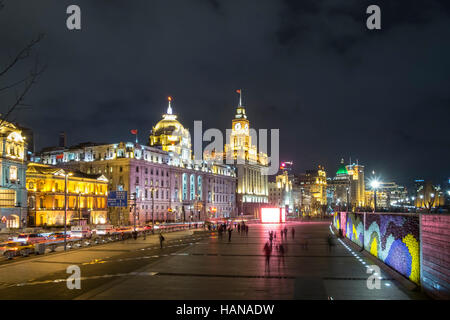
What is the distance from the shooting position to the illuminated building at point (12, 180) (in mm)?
60625

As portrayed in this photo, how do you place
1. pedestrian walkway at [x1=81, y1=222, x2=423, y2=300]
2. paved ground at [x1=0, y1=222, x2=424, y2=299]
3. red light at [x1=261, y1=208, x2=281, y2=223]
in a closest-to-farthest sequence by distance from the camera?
pedestrian walkway at [x1=81, y1=222, x2=423, y2=300]
paved ground at [x1=0, y1=222, x2=424, y2=299]
red light at [x1=261, y1=208, x2=281, y2=223]

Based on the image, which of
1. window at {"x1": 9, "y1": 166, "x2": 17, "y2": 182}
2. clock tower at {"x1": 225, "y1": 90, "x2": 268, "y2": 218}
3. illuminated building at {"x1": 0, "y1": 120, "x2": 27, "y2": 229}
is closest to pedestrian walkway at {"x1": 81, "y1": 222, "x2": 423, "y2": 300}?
illuminated building at {"x1": 0, "y1": 120, "x2": 27, "y2": 229}

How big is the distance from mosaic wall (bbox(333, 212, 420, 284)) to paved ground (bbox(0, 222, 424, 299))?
0.99m

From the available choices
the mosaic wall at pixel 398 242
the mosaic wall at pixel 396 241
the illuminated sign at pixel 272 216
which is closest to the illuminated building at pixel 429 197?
the mosaic wall at pixel 396 241

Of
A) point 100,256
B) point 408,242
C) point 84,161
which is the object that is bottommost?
point 100,256

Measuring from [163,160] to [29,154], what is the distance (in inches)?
1374

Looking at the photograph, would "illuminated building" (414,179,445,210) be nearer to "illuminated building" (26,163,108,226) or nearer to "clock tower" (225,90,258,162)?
"illuminated building" (26,163,108,226)

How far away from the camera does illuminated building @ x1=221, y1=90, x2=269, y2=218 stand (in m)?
153

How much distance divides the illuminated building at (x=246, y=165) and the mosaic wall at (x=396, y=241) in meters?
121

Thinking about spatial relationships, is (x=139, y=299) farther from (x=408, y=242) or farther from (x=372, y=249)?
(x=372, y=249)

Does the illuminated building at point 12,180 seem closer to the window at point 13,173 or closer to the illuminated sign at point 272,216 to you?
the window at point 13,173

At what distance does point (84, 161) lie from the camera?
98000 mm
